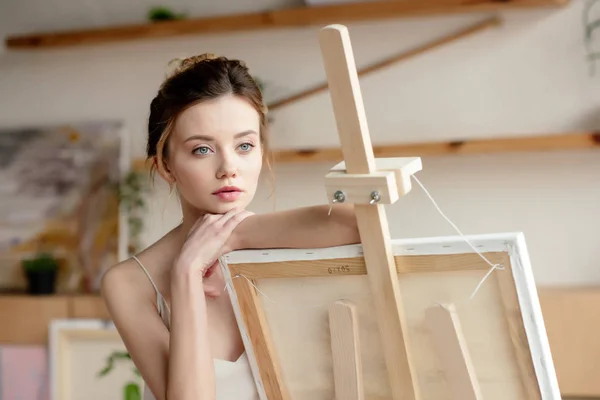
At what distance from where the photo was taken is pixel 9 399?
10.2ft

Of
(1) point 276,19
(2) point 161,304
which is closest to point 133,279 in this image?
(2) point 161,304

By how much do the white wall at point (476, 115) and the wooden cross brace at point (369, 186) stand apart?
173cm

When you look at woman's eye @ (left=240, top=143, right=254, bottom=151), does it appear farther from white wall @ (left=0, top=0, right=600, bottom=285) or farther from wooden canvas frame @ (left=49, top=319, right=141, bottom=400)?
wooden canvas frame @ (left=49, top=319, right=141, bottom=400)

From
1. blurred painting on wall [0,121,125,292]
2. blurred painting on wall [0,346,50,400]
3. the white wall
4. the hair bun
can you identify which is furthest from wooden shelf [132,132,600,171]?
the hair bun

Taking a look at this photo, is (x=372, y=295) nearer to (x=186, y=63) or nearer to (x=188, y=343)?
(x=188, y=343)

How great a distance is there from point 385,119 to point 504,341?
1.89 meters

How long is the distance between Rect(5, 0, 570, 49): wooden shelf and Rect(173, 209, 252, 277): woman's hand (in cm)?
170

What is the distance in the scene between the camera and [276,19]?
273 cm

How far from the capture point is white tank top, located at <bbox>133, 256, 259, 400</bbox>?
1.10 metres

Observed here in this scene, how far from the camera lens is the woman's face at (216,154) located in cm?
107

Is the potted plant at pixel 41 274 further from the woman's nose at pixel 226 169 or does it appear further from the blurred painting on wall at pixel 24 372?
the woman's nose at pixel 226 169

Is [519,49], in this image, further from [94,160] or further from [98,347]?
[98,347]

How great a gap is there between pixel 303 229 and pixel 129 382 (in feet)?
7.45

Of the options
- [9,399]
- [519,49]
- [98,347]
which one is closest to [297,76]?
[519,49]
